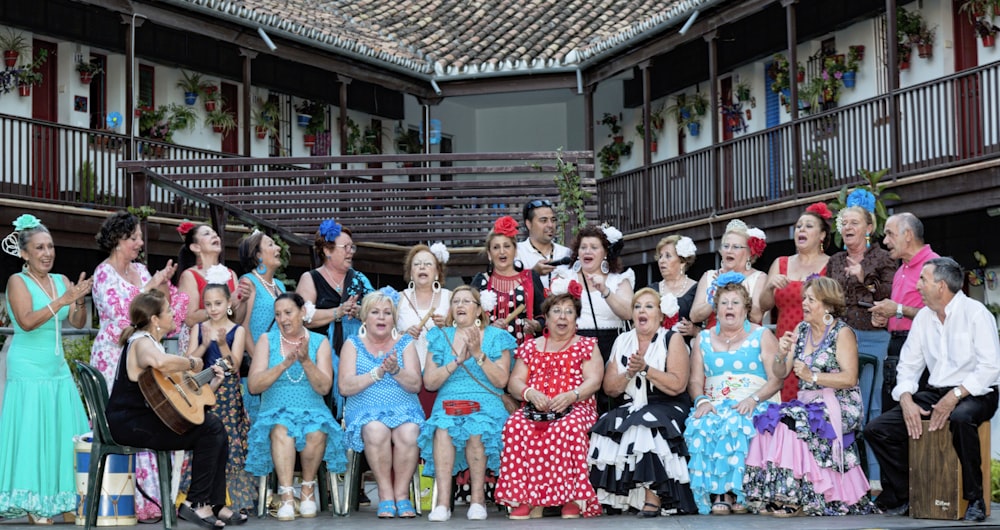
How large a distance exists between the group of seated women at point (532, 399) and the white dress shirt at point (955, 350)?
1.33 feet

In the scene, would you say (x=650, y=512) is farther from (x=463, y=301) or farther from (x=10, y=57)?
(x=10, y=57)

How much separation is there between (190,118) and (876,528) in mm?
16130

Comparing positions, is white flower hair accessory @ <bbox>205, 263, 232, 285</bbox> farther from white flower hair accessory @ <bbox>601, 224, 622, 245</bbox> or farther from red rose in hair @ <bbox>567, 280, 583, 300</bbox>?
white flower hair accessory @ <bbox>601, 224, 622, 245</bbox>

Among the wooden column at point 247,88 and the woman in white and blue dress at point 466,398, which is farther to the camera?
the wooden column at point 247,88

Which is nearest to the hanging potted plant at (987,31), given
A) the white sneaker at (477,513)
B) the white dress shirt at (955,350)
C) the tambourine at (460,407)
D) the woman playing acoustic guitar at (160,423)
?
the white dress shirt at (955,350)

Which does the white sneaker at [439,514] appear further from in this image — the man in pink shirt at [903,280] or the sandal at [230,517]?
the man in pink shirt at [903,280]

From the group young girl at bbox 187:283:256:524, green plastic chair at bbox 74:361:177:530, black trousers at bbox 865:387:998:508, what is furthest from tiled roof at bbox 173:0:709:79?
green plastic chair at bbox 74:361:177:530

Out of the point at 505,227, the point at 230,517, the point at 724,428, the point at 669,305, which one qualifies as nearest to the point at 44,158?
the point at 505,227

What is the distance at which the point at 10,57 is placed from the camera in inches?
746

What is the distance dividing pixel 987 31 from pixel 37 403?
1241 cm

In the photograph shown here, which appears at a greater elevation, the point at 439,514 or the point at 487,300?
the point at 487,300

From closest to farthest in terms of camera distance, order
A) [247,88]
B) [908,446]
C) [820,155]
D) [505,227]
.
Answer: [908,446] → [505,227] → [820,155] → [247,88]

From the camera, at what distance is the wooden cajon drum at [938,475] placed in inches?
328

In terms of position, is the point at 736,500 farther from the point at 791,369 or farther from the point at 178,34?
the point at 178,34
